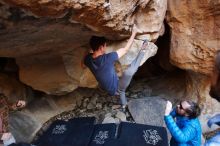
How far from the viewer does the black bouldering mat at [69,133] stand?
3.48m

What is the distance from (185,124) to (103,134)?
1.27 metres

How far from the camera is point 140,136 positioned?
342 cm

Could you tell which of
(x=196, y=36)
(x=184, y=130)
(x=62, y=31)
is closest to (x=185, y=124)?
(x=184, y=130)

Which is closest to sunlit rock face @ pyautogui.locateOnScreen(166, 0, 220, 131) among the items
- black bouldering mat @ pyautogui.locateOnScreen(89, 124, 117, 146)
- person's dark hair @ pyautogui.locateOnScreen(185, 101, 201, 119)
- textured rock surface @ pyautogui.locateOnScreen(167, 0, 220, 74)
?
textured rock surface @ pyautogui.locateOnScreen(167, 0, 220, 74)

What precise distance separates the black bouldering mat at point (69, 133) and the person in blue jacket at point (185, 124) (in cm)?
122

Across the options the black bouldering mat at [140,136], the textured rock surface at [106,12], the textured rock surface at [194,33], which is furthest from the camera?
the textured rock surface at [194,33]

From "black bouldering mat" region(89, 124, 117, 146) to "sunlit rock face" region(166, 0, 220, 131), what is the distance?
1.21 metres

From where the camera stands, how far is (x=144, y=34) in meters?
3.59

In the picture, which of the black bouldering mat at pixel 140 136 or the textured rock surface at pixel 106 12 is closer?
the textured rock surface at pixel 106 12

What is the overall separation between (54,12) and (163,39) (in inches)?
115

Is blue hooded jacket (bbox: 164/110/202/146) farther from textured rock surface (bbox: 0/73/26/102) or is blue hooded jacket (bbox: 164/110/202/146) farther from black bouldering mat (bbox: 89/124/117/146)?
textured rock surface (bbox: 0/73/26/102)

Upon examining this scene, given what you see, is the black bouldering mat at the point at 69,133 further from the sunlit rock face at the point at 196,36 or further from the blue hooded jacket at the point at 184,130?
the sunlit rock face at the point at 196,36

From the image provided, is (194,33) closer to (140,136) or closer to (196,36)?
(196,36)

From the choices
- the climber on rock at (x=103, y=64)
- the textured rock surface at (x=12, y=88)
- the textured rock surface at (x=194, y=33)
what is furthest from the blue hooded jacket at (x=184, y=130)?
the textured rock surface at (x=12, y=88)
